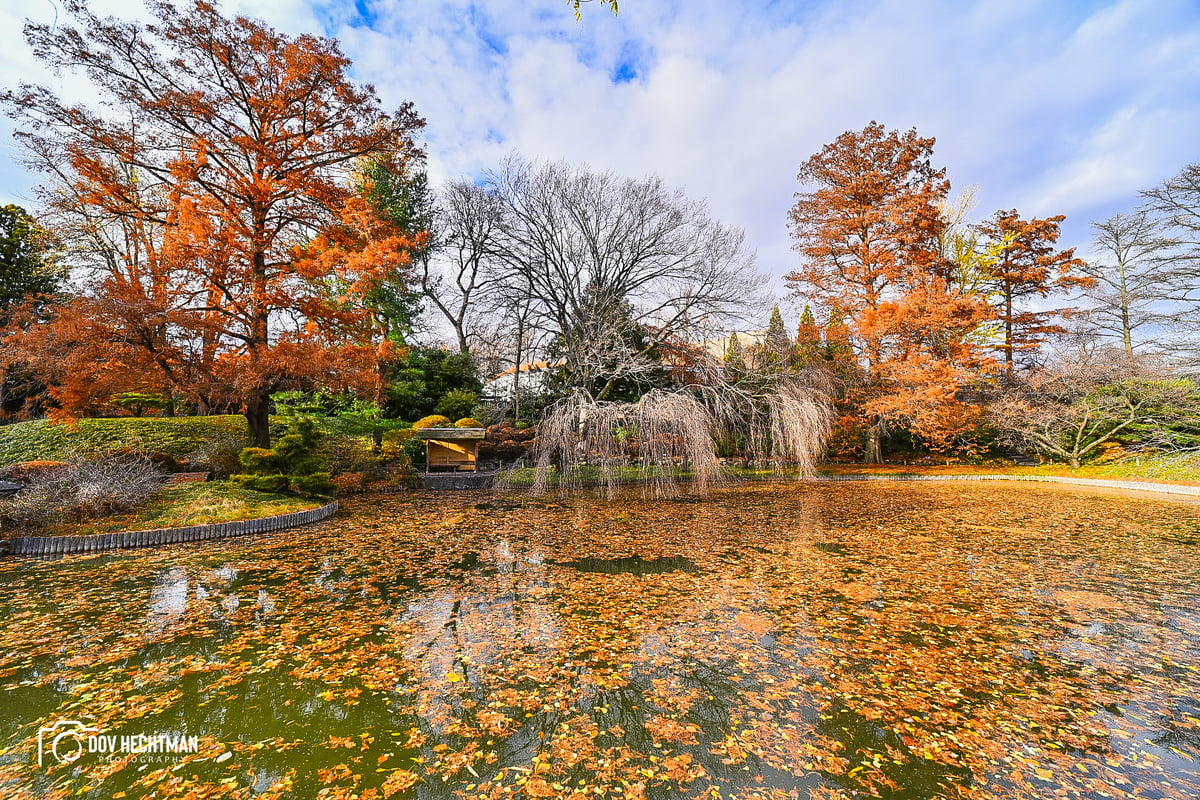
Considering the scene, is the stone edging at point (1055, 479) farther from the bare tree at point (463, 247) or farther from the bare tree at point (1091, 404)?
the bare tree at point (463, 247)

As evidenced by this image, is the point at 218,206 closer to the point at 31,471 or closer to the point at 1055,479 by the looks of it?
the point at 31,471

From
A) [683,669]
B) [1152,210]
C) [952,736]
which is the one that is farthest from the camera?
[1152,210]

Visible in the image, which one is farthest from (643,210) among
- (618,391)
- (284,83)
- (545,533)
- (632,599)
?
(632,599)

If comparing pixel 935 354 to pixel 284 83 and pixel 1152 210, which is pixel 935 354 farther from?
pixel 284 83

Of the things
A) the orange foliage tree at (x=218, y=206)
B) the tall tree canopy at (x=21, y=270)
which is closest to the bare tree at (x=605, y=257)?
the orange foliage tree at (x=218, y=206)

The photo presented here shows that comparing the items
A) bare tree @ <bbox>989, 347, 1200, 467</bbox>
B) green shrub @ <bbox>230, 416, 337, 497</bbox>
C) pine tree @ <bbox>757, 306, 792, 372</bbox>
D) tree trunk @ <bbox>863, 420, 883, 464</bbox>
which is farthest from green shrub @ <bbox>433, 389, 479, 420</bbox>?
bare tree @ <bbox>989, 347, 1200, 467</bbox>

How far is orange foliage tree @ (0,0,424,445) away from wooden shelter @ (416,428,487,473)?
405 cm

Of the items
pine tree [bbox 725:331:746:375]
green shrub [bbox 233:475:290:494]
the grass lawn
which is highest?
pine tree [bbox 725:331:746:375]

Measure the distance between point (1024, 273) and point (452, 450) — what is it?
75.2ft

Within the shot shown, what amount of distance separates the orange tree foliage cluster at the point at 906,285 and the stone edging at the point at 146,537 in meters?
17.3

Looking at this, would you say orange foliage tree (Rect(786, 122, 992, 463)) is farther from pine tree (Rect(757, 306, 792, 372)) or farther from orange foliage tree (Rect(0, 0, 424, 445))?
orange foliage tree (Rect(0, 0, 424, 445))

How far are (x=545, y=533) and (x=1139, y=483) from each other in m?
16.2

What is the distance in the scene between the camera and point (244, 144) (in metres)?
9.92

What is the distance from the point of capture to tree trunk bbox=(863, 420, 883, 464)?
18719 mm
